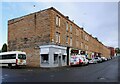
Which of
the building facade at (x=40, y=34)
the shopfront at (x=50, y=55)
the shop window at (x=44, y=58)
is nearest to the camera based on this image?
the shopfront at (x=50, y=55)

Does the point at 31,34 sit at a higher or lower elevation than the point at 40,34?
higher

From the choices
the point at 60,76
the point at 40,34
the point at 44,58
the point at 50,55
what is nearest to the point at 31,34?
the point at 40,34

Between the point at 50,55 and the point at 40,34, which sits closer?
the point at 50,55

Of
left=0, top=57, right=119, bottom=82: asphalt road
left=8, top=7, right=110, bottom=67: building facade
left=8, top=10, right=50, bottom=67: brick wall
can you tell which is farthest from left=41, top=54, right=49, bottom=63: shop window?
left=0, top=57, right=119, bottom=82: asphalt road

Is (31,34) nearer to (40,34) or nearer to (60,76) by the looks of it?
(40,34)

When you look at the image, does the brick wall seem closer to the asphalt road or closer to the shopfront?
the shopfront

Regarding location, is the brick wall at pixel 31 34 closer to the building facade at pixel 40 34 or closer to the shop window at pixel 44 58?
the building facade at pixel 40 34

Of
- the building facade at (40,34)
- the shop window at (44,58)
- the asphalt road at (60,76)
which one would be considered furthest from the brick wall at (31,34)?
the asphalt road at (60,76)

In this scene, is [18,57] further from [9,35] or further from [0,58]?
[9,35]

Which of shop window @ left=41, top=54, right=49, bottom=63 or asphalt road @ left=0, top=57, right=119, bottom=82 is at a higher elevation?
shop window @ left=41, top=54, right=49, bottom=63

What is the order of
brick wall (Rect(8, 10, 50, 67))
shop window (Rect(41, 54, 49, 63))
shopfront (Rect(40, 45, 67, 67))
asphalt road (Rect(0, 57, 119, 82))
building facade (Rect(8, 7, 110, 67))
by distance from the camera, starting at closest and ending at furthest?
asphalt road (Rect(0, 57, 119, 82)) < shopfront (Rect(40, 45, 67, 67)) < building facade (Rect(8, 7, 110, 67)) < shop window (Rect(41, 54, 49, 63)) < brick wall (Rect(8, 10, 50, 67))

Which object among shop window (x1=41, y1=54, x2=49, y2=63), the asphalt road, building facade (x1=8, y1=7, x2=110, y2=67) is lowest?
the asphalt road

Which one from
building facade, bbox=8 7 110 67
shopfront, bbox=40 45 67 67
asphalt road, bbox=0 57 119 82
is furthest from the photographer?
building facade, bbox=8 7 110 67

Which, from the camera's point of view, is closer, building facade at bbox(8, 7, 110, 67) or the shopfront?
the shopfront
